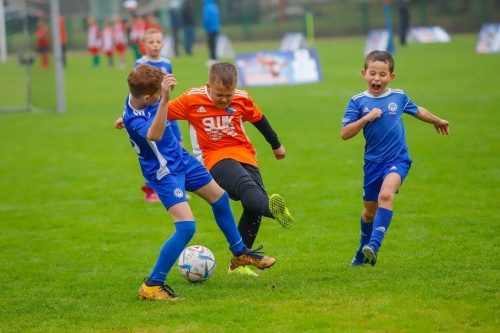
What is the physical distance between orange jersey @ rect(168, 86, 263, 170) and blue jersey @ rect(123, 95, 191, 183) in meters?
0.73

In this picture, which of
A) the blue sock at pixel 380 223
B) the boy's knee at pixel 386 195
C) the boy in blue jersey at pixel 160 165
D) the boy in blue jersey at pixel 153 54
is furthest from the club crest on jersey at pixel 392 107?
the boy in blue jersey at pixel 153 54

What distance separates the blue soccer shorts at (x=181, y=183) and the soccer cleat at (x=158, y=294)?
2.00 feet

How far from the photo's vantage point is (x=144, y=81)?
5980 mm

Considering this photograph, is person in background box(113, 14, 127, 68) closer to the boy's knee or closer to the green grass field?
the green grass field

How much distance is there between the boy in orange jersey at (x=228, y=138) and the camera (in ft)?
22.1

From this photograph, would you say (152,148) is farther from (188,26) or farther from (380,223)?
(188,26)

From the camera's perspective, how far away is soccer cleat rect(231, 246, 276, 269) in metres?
6.62

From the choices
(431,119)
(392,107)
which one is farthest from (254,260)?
(431,119)

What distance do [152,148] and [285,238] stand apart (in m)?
2.59

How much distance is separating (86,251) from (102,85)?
1944 centimetres

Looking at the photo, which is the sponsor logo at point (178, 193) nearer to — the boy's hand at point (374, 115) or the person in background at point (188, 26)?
the boy's hand at point (374, 115)

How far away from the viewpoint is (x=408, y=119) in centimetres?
1642

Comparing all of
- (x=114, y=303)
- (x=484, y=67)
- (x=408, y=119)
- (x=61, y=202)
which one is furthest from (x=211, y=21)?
(x=114, y=303)

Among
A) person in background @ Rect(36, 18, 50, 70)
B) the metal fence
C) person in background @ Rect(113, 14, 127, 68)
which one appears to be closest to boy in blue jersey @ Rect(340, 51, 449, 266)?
person in background @ Rect(36, 18, 50, 70)
